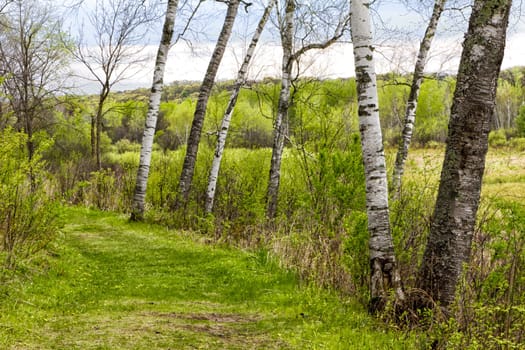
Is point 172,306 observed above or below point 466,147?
below

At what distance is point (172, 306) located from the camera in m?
5.58

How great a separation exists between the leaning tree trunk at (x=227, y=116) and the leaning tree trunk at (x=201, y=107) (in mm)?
520

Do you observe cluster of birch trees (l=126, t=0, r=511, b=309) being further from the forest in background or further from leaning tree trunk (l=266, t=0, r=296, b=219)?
leaning tree trunk (l=266, t=0, r=296, b=219)

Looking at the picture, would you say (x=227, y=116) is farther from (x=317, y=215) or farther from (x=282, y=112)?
(x=317, y=215)

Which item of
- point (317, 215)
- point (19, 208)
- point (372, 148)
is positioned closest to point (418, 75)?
point (317, 215)

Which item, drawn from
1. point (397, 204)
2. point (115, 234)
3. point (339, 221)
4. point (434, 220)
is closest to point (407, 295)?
point (434, 220)

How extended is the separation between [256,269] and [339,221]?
1568 millimetres

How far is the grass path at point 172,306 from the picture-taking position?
4172 mm

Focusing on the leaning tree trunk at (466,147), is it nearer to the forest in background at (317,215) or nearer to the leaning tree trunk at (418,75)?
the forest in background at (317,215)


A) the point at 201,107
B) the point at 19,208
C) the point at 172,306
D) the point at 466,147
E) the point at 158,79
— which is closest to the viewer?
the point at 466,147

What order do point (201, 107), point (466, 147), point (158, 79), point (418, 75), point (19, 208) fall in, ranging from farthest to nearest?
point (201, 107)
point (418, 75)
point (158, 79)
point (19, 208)
point (466, 147)

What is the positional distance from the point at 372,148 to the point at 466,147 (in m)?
0.95

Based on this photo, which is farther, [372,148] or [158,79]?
[158,79]

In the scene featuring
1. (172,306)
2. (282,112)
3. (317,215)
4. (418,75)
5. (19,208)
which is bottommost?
(172,306)
